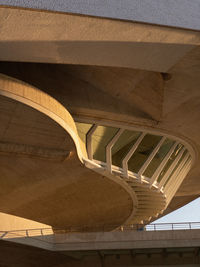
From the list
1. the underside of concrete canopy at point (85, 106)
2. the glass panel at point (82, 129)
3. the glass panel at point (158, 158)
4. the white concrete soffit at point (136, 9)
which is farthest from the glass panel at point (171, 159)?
the white concrete soffit at point (136, 9)

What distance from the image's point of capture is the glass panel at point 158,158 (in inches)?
1001

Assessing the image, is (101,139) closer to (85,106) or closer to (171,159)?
(85,106)

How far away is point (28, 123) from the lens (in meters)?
16.6

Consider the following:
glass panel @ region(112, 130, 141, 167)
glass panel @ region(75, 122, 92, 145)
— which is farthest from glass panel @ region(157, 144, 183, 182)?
glass panel @ region(75, 122, 92, 145)

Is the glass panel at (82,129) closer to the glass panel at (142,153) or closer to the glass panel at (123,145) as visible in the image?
the glass panel at (123,145)

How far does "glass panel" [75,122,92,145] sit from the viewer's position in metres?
21.3

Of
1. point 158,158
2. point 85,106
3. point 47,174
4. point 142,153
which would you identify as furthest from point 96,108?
point 158,158

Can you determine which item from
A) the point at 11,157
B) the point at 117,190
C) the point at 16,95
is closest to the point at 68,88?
the point at 11,157

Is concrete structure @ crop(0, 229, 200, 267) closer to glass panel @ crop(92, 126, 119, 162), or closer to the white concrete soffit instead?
glass panel @ crop(92, 126, 119, 162)

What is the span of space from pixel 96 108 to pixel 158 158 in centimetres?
692

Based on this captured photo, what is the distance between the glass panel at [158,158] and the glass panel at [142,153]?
1.00 m

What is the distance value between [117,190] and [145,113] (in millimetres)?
5189

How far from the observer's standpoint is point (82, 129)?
2153 cm

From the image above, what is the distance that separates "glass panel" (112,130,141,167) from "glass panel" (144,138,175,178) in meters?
2.69
